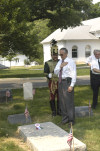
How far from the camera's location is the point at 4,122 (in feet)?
23.7

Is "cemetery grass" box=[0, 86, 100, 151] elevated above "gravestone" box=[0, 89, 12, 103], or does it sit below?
below

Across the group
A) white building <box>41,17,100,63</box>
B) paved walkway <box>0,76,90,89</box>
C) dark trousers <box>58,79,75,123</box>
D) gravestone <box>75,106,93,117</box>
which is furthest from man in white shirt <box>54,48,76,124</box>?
white building <box>41,17,100,63</box>

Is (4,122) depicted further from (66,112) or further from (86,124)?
(86,124)

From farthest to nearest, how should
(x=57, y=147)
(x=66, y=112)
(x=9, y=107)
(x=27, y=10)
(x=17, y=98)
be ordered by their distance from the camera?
(x=27, y=10), (x=17, y=98), (x=9, y=107), (x=66, y=112), (x=57, y=147)

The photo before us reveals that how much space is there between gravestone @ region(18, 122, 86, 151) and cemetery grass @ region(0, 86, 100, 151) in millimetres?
191

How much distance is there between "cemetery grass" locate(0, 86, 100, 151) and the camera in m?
5.53

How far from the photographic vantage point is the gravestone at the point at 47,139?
4.91m

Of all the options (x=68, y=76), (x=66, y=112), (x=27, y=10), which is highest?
(x=27, y=10)

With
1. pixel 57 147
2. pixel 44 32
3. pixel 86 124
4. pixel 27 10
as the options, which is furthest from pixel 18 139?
pixel 44 32

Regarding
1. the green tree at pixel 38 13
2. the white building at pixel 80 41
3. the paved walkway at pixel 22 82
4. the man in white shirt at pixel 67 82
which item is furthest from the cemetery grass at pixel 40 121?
the white building at pixel 80 41

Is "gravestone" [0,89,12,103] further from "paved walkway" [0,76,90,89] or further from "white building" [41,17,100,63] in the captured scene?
"white building" [41,17,100,63]

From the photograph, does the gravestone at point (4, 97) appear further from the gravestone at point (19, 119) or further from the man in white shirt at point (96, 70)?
the man in white shirt at point (96, 70)

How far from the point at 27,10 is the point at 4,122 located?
24.8ft

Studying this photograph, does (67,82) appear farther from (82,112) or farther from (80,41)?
(80,41)
